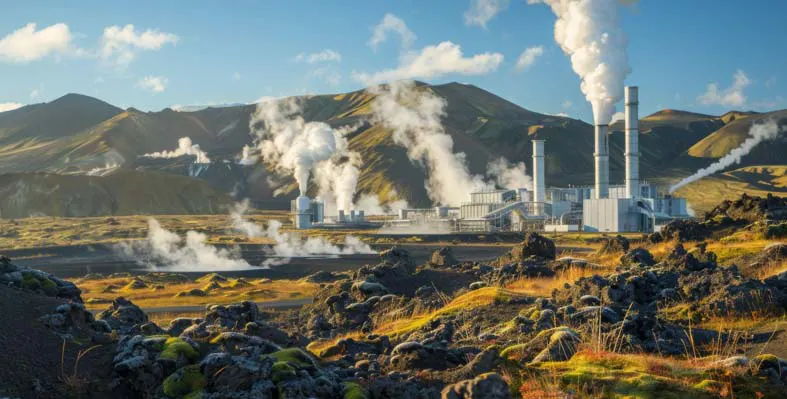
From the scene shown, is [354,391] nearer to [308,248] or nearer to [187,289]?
[187,289]

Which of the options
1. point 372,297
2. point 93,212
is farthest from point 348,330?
point 93,212

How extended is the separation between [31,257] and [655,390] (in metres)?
98.6

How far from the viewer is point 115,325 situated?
1944 cm

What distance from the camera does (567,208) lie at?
5103 inches

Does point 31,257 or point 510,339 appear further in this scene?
point 31,257

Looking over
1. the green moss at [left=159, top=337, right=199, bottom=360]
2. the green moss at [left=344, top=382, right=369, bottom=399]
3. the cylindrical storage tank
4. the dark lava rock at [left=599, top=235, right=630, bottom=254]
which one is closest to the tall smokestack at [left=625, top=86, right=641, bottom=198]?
the cylindrical storage tank

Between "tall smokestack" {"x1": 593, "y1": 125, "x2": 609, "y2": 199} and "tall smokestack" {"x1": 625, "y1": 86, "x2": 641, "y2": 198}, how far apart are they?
3.26 meters

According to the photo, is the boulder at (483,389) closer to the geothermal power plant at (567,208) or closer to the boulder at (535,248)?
the boulder at (535,248)

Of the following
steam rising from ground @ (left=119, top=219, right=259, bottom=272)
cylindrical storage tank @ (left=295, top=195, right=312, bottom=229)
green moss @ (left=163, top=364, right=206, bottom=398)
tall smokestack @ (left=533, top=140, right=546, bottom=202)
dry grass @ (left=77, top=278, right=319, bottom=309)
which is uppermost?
tall smokestack @ (left=533, top=140, right=546, bottom=202)

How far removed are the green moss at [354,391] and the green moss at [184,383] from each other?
8.22 ft

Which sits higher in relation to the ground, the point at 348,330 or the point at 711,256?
the point at 711,256

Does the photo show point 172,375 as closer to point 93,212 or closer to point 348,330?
point 348,330

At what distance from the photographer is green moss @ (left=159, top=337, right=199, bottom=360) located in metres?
13.8

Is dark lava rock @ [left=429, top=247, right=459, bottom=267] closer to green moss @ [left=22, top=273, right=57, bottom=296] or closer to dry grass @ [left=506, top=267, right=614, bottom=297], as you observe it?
dry grass @ [left=506, top=267, right=614, bottom=297]
